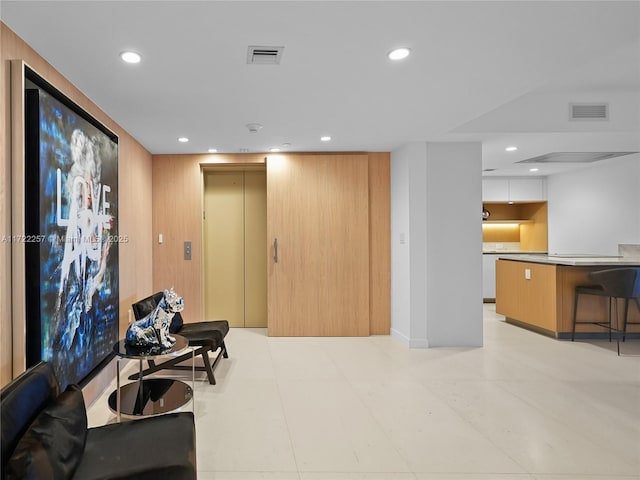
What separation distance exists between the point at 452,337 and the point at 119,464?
3.77m

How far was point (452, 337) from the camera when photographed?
176 inches

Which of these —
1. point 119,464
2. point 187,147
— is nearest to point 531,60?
point 119,464

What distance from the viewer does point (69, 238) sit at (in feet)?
8.11

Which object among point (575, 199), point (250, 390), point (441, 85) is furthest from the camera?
point (575, 199)

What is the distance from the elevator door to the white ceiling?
4.59ft

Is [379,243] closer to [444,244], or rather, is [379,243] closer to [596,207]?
[444,244]

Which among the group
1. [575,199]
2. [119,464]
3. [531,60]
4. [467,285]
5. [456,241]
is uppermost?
[531,60]

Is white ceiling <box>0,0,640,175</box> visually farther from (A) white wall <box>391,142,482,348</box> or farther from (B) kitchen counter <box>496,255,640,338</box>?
(B) kitchen counter <box>496,255,640,338</box>

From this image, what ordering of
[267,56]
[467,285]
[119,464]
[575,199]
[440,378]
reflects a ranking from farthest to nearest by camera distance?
1. [575,199]
2. [467,285]
3. [440,378]
4. [267,56]
5. [119,464]

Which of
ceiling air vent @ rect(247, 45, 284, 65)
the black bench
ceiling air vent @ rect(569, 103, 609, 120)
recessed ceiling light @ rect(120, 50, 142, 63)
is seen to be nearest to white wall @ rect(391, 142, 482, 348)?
ceiling air vent @ rect(569, 103, 609, 120)

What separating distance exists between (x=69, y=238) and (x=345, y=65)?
2.10 meters

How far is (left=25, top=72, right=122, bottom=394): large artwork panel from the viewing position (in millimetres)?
2080

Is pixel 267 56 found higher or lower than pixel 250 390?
higher

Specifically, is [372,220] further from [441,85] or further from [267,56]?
[267,56]
